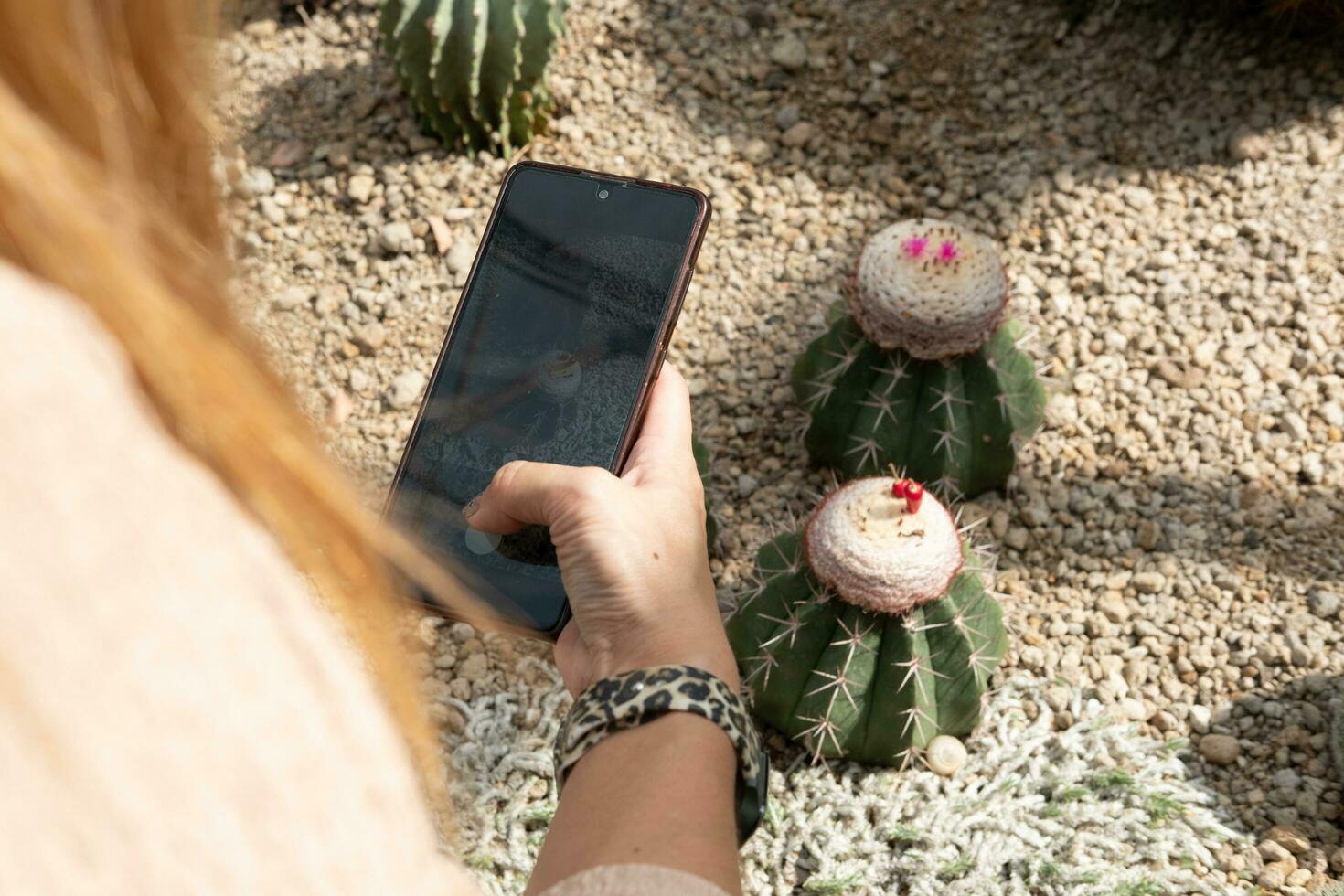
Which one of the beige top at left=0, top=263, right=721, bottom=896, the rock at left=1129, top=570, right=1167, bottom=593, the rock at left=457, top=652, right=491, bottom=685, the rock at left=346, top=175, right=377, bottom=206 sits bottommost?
the rock at left=457, top=652, right=491, bottom=685

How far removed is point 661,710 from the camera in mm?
987

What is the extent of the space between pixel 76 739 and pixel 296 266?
238cm

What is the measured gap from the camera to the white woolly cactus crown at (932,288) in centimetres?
174

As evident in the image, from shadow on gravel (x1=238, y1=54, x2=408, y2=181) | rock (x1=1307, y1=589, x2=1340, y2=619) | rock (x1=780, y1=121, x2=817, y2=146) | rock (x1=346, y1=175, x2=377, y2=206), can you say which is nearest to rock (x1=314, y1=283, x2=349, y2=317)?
rock (x1=346, y1=175, x2=377, y2=206)

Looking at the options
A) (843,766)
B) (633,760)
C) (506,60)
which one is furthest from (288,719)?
(506,60)

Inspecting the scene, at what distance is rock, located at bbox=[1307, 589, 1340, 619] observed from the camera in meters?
2.06

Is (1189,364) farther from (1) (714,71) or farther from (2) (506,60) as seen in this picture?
(2) (506,60)

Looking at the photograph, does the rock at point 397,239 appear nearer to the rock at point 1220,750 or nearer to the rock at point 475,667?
the rock at point 475,667

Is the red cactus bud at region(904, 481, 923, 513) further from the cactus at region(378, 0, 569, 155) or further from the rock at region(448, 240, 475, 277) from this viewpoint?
the cactus at region(378, 0, 569, 155)

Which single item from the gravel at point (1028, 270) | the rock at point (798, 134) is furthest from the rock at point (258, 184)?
the rock at point (798, 134)

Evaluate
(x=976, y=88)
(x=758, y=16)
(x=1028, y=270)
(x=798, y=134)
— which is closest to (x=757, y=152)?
(x=798, y=134)

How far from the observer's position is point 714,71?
289 centimetres

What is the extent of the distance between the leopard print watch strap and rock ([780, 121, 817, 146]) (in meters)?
2.02

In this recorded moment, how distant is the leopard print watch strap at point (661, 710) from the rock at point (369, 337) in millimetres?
1627
